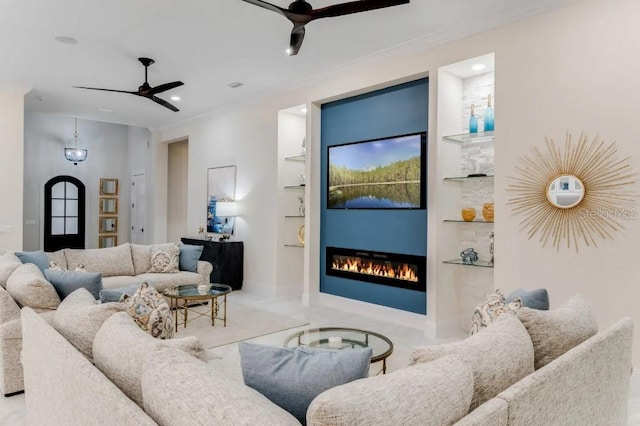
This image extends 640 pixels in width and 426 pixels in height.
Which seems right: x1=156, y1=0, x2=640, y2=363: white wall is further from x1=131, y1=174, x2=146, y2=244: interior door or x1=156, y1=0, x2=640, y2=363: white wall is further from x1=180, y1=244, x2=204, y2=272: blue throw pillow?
x1=131, y1=174, x2=146, y2=244: interior door

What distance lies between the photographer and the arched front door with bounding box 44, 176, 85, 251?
359 inches

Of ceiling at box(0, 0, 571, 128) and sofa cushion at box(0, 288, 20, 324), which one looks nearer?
sofa cushion at box(0, 288, 20, 324)

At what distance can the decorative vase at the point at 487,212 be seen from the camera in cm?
420

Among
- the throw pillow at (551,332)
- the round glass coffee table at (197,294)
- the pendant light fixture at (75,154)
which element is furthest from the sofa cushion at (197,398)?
the pendant light fixture at (75,154)

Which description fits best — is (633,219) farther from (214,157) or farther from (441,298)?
(214,157)

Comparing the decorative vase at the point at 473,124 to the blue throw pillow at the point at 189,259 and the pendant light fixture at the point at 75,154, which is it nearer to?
the blue throw pillow at the point at 189,259

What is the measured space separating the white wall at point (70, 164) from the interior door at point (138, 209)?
24cm

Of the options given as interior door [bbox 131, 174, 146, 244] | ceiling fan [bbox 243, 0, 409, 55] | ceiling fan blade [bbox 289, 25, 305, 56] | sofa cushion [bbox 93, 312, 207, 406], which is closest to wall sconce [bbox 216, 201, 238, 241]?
interior door [bbox 131, 174, 146, 244]

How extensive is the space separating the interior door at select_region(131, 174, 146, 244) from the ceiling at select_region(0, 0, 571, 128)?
3586 millimetres

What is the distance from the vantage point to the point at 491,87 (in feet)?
14.5

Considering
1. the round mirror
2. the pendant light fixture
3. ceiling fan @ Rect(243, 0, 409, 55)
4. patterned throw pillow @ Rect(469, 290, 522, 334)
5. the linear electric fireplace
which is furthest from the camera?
the pendant light fixture

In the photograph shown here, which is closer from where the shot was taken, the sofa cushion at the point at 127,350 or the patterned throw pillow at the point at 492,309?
the sofa cushion at the point at 127,350

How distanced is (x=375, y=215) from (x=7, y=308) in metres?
3.71

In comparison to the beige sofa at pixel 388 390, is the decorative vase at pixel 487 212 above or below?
above
